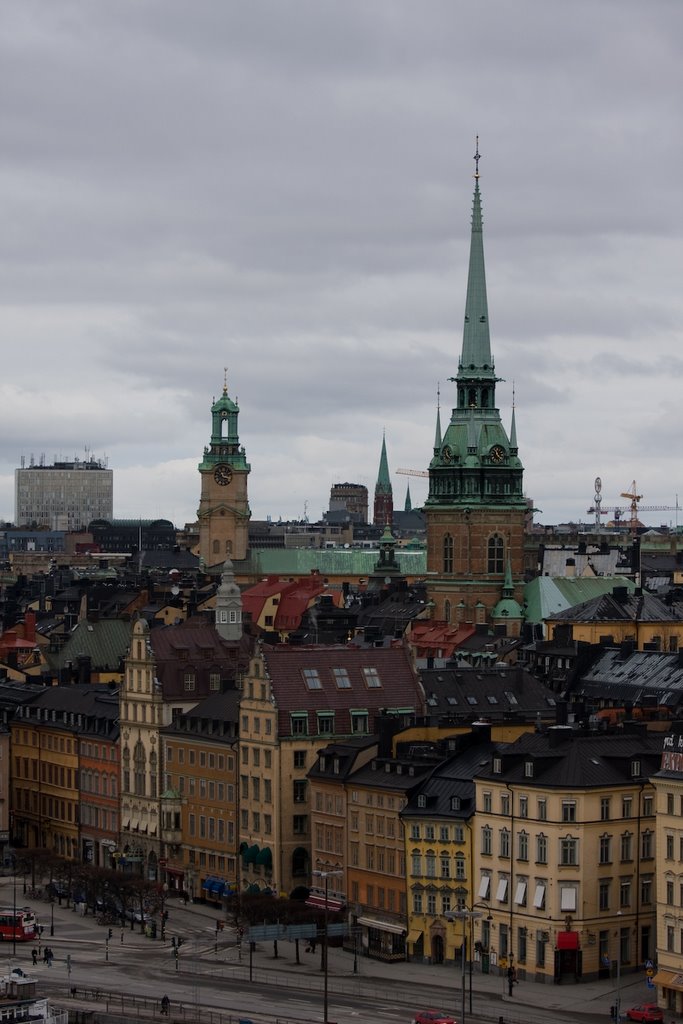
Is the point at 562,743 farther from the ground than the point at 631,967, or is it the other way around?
the point at 562,743

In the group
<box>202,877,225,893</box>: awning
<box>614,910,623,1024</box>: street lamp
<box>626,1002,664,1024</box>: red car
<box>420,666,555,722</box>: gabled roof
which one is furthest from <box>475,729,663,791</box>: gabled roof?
<box>202,877,225,893</box>: awning

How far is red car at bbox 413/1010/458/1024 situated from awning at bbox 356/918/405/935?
18615 mm

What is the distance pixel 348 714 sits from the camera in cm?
15425

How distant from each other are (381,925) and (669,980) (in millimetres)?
21399

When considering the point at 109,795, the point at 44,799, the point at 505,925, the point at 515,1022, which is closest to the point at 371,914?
the point at 505,925

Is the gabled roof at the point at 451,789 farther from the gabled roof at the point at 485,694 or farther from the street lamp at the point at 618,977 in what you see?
the gabled roof at the point at 485,694

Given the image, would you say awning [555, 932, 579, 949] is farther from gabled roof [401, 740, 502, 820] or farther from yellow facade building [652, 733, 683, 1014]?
gabled roof [401, 740, 502, 820]

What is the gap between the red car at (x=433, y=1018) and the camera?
114 meters

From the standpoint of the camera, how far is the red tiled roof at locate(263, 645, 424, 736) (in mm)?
153375

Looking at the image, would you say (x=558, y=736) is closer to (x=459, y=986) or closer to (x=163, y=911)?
(x=459, y=986)

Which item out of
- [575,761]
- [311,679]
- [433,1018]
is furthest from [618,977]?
[311,679]

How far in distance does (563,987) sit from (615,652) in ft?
205

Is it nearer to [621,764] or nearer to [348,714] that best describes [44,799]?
[348,714]

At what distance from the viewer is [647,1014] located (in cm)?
11775
